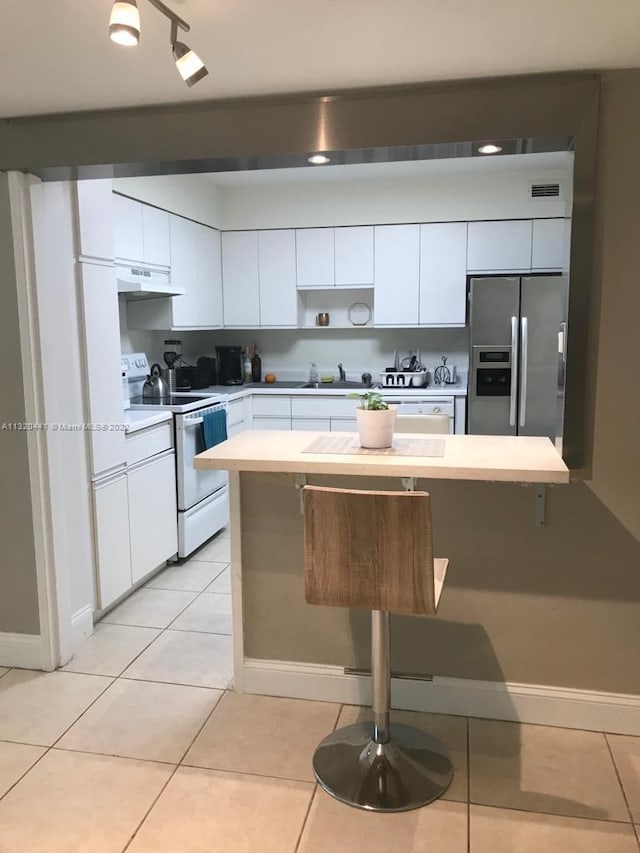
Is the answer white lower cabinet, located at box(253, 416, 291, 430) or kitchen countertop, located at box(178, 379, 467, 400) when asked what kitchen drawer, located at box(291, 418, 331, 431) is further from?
kitchen countertop, located at box(178, 379, 467, 400)

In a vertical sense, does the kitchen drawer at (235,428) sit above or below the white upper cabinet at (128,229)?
below

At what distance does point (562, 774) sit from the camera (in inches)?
84.4

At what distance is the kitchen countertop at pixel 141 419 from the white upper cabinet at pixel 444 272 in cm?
230

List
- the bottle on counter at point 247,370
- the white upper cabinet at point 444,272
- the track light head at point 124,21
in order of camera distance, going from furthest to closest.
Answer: the bottle on counter at point 247,370
the white upper cabinet at point 444,272
the track light head at point 124,21

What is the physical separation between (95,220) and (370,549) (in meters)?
2.12

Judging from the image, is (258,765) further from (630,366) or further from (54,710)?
(630,366)

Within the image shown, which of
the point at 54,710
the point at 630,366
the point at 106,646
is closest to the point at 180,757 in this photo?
the point at 54,710

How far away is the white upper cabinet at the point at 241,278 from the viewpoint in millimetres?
5395

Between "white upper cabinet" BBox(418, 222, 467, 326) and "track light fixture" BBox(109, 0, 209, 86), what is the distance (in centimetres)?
349

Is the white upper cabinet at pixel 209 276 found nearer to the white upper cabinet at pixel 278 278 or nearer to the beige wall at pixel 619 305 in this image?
the white upper cabinet at pixel 278 278

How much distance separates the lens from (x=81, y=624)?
3.04 m

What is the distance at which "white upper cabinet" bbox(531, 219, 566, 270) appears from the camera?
16.0ft

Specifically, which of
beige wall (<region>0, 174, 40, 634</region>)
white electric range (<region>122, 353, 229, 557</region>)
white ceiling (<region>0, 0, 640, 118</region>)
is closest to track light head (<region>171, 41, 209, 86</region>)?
white ceiling (<region>0, 0, 640, 118</region>)

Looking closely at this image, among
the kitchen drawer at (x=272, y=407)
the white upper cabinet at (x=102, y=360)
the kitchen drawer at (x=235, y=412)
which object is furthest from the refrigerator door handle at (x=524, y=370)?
the white upper cabinet at (x=102, y=360)
